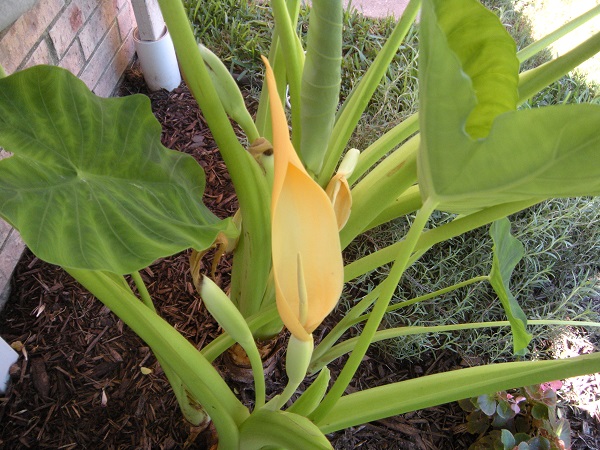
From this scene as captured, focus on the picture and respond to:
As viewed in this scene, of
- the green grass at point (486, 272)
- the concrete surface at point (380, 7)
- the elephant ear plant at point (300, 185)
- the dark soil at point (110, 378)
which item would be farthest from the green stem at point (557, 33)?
the concrete surface at point (380, 7)

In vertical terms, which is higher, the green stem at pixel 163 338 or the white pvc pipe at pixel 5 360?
the green stem at pixel 163 338

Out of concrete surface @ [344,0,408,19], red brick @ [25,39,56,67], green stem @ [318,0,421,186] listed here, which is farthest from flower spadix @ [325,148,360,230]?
concrete surface @ [344,0,408,19]

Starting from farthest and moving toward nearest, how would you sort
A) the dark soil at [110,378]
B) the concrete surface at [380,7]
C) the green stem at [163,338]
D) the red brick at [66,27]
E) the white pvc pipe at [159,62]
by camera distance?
the concrete surface at [380,7] < the white pvc pipe at [159,62] < the red brick at [66,27] < the dark soil at [110,378] < the green stem at [163,338]

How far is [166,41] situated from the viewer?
1465 millimetres

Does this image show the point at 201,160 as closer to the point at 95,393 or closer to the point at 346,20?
the point at 95,393

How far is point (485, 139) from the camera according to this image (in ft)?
1.30

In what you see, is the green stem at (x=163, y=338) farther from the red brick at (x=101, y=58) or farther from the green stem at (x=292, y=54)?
the red brick at (x=101, y=58)

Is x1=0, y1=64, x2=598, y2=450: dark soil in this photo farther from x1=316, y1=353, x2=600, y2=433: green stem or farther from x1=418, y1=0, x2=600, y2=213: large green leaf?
x1=418, y1=0, x2=600, y2=213: large green leaf

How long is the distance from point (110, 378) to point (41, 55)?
0.73 meters

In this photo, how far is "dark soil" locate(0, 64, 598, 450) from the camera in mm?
965

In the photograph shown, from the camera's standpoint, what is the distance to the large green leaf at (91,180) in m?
0.55

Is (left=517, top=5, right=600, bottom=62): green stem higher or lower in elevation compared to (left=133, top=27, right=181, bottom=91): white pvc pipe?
higher

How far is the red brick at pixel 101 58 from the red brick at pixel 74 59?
0.09 ft

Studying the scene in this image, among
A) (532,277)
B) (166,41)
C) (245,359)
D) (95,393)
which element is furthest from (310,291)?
(166,41)
